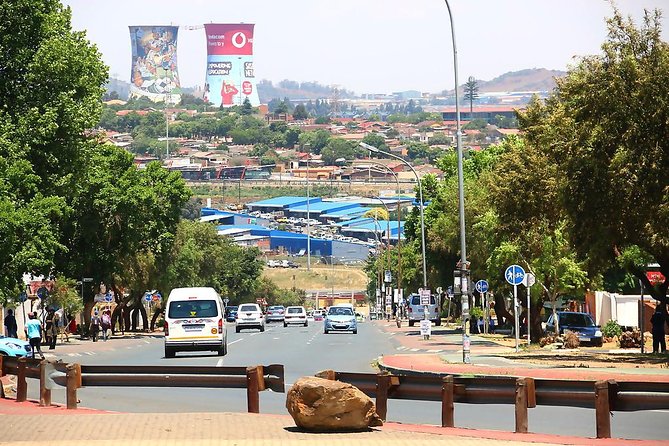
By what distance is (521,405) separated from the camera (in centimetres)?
1927

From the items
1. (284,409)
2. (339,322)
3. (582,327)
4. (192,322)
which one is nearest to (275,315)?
(339,322)

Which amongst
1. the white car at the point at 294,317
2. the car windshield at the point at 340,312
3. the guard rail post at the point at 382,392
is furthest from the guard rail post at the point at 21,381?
the white car at the point at 294,317

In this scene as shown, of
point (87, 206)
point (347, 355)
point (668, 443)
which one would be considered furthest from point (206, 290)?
point (87, 206)

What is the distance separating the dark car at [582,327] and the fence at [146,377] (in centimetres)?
3273

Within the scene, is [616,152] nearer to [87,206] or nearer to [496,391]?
[496,391]

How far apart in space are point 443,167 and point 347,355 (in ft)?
134

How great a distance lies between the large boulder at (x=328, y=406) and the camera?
1923 cm

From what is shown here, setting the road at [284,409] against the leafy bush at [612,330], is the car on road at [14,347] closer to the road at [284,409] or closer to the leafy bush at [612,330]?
the road at [284,409]

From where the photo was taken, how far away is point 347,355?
4634 centimetres

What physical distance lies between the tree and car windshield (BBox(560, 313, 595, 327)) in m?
15.8

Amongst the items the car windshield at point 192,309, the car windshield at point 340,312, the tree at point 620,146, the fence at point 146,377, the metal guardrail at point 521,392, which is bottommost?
the car windshield at point 340,312

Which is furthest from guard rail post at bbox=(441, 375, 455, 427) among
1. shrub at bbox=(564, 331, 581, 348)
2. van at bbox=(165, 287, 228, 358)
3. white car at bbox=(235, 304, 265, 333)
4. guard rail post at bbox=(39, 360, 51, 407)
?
white car at bbox=(235, 304, 265, 333)

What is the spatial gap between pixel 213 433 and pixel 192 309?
24666 millimetres

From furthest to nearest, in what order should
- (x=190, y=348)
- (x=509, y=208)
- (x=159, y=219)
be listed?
(x=159, y=219), (x=509, y=208), (x=190, y=348)
